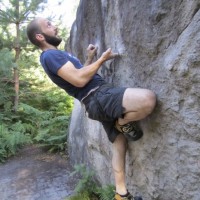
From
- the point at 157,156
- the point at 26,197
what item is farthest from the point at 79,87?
the point at 26,197

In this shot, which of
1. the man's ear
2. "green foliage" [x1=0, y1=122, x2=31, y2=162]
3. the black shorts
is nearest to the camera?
the black shorts

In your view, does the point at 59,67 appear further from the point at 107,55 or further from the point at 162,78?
the point at 162,78

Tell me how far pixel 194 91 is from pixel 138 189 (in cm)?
182

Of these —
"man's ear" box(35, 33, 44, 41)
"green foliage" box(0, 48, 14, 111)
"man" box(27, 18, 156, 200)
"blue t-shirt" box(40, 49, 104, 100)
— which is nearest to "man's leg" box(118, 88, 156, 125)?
"man" box(27, 18, 156, 200)

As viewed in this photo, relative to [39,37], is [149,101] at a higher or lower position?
lower

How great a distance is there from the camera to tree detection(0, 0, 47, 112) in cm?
1173

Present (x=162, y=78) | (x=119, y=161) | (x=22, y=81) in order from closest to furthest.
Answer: (x=162, y=78), (x=119, y=161), (x=22, y=81)

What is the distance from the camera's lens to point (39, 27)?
3.84 metres

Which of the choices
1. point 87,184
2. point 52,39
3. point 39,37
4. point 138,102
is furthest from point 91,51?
point 87,184

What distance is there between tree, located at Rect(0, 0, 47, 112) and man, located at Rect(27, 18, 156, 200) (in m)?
8.02

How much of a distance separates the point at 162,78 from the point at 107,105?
0.65m

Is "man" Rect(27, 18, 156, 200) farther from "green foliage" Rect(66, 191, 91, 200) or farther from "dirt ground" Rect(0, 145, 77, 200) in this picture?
"dirt ground" Rect(0, 145, 77, 200)

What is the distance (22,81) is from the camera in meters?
13.2

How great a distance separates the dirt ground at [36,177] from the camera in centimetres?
Answer: 615
